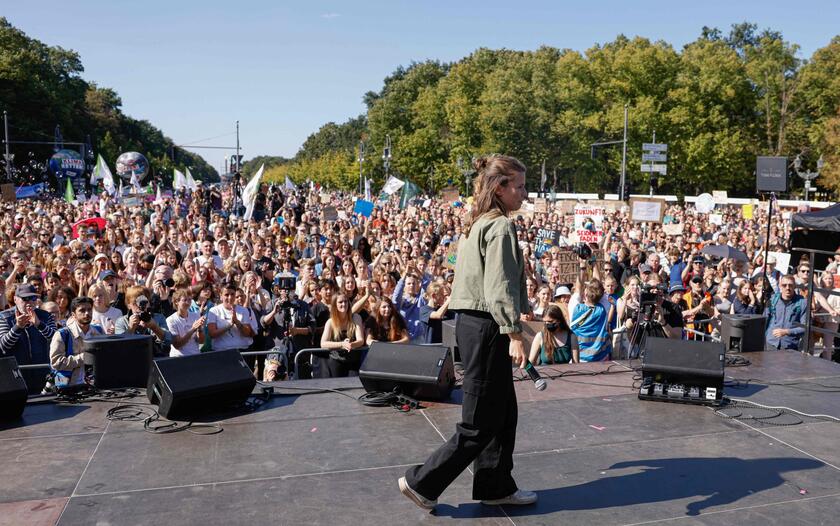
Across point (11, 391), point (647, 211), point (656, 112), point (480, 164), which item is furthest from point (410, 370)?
point (656, 112)

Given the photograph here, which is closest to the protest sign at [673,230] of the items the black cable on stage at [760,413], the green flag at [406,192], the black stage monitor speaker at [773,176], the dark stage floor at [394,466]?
the green flag at [406,192]

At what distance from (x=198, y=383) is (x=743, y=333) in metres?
5.93

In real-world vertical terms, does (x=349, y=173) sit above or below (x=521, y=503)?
above

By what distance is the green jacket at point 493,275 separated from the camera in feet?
12.8

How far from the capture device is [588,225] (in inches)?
749

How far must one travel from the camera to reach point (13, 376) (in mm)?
5793

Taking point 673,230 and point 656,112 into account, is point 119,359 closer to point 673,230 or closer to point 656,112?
point 673,230

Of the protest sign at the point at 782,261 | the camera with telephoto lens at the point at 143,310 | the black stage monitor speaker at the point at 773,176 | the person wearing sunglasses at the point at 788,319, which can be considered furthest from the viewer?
the protest sign at the point at 782,261

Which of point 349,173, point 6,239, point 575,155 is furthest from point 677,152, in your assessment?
point 6,239

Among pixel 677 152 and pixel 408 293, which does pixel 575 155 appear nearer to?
pixel 677 152

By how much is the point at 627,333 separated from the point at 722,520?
488 cm

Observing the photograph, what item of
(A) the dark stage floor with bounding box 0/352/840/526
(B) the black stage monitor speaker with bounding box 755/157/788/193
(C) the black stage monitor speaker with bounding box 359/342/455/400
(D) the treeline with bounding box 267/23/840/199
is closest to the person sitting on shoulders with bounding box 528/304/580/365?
(A) the dark stage floor with bounding box 0/352/840/526

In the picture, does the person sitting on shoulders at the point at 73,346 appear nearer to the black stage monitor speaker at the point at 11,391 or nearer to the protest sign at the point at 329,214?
the black stage monitor speaker at the point at 11,391

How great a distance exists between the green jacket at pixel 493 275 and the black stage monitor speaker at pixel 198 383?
2.68 m
